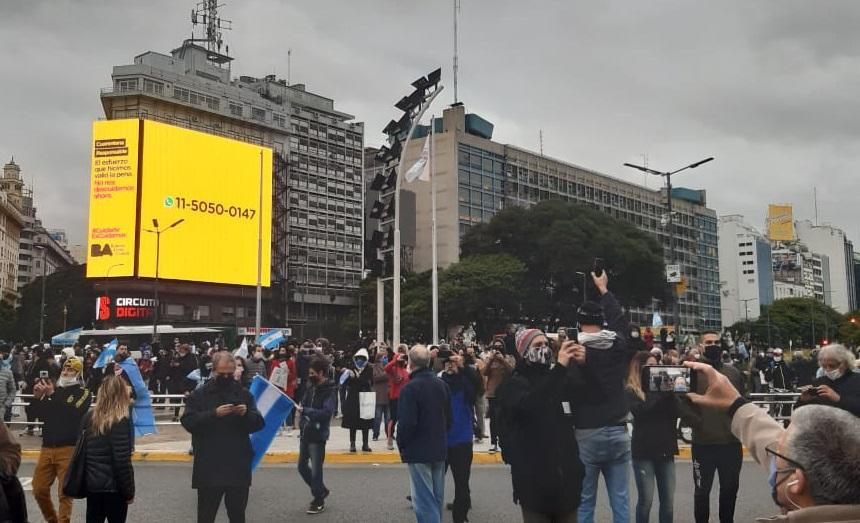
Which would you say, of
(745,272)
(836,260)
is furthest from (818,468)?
(836,260)

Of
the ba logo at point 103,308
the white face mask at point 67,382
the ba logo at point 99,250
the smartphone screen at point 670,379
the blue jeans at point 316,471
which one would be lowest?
the blue jeans at point 316,471

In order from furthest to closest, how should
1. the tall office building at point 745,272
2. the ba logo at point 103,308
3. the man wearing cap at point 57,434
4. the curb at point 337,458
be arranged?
the tall office building at point 745,272 < the ba logo at point 103,308 < the curb at point 337,458 < the man wearing cap at point 57,434

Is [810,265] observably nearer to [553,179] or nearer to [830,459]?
[553,179]

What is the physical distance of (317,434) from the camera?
9391 mm

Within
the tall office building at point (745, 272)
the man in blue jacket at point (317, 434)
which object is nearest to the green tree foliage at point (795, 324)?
the tall office building at point (745, 272)

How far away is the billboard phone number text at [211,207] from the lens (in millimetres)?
66688

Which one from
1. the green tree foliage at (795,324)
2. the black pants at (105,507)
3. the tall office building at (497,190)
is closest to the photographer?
the black pants at (105,507)

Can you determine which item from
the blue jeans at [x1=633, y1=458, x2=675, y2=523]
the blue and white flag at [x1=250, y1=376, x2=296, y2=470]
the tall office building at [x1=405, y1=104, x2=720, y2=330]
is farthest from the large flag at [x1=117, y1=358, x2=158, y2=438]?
the tall office building at [x1=405, y1=104, x2=720, y2=330]

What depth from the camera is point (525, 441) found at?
5.04 meters

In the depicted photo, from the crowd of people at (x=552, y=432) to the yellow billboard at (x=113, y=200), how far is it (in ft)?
199

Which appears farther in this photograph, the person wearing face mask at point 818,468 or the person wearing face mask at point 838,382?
the person wearing face mask at point 838,382

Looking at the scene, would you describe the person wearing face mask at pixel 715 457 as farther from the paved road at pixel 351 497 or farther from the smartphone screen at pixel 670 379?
the smartphone screen at pixel 670 379

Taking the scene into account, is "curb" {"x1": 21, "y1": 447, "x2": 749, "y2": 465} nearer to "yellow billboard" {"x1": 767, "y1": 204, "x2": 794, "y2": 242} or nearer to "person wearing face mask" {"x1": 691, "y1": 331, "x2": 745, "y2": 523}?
"person wearing face mask" {"x1": 691, "y1": 331, "x2": 745, "y2": 523}

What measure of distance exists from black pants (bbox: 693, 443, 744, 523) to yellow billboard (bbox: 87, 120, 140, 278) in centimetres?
6427
